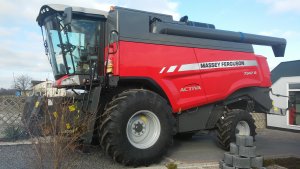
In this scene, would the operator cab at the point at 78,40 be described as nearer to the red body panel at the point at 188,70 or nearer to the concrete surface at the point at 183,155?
the red body panel at the point at 188,70

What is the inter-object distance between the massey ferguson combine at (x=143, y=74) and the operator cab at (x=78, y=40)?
2 cm

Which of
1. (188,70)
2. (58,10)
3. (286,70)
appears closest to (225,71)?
(188,70)

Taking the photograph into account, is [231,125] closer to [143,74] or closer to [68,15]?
[143,74]

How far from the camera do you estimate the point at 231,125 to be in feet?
29.8

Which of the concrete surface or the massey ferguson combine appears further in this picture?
the massey ferguson combine

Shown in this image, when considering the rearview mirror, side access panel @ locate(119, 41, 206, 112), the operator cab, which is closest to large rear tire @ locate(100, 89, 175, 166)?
side access panel @ locate(119, 41, 206, 112)

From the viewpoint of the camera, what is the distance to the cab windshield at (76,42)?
793 centimetres

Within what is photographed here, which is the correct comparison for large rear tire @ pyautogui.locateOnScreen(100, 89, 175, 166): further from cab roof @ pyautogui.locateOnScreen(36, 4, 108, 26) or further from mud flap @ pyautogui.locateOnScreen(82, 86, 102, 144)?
cab roof @ pyautogui.locateOnScreen(36, 4, 108, 26)

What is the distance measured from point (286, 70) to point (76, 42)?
41.1ft

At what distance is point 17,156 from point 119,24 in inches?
153

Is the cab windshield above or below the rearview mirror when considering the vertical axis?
below

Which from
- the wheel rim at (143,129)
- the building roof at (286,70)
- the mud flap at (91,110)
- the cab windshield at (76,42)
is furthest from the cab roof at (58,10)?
the building roof at (286,70)

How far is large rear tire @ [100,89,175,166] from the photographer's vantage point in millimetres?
6828

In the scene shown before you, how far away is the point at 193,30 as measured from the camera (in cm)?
891
